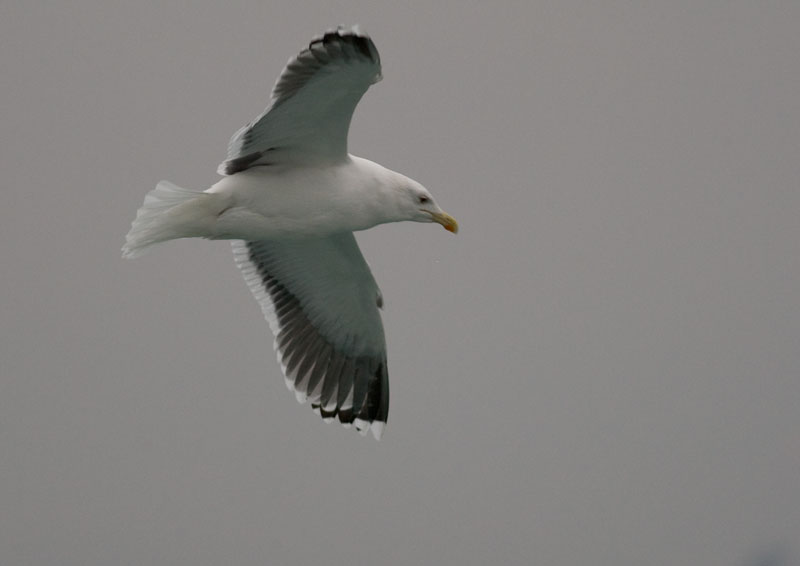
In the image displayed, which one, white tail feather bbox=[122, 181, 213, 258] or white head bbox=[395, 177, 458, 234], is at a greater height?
white head bbox=[395, 177, 458, 234]

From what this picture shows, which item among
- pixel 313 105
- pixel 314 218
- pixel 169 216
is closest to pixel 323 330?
pixel 314 218

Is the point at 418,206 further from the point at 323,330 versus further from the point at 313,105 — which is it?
the point at 323,330

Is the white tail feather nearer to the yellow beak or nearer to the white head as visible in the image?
the white head

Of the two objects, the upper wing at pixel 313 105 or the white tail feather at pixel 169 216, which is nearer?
the upper wing at pixel 313 105

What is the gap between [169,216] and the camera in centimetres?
451

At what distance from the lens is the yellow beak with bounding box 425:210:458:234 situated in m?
4.68

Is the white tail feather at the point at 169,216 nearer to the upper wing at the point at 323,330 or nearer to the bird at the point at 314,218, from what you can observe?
the bird at the point at 314,218

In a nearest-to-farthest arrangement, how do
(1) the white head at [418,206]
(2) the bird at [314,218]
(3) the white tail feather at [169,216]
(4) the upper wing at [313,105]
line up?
(4) the upper wing at [313,105] < (2) the bird at [314,218] < (3) the white tail feather at [169,216] < (1) the white head at [418,206]

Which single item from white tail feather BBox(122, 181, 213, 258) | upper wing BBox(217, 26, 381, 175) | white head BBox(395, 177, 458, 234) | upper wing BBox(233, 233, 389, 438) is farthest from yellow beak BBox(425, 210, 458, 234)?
white tail feather BBox(122, 181, 213, 258)

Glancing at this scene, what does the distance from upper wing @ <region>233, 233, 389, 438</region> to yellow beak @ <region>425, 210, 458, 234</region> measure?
0.60 meters

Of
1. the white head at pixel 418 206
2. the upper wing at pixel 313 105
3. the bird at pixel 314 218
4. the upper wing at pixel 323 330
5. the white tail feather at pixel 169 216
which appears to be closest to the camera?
the upper wing at pixel 313 105

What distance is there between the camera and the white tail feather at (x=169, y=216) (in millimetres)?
4480

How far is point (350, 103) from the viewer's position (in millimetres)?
4289

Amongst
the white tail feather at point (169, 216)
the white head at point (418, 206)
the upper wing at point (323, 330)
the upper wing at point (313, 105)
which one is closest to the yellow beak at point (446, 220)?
the white head at point (418, 206)
